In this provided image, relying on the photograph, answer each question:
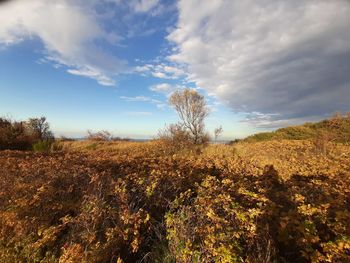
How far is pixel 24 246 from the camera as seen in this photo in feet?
11.7

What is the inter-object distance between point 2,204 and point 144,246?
2491 millimetres

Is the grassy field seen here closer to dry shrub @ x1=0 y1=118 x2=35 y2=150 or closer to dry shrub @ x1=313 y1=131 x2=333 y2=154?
dry shrub @ x1=313 y1=131 x2=333 y2=154

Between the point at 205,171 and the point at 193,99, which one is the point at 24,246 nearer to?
the point at 205,171

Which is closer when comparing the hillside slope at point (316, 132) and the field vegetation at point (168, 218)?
the field vegetation at point (168, 218)

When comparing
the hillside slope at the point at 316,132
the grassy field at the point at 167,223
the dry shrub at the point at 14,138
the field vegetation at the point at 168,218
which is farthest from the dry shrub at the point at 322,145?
the dry shrub at the point at 14,138

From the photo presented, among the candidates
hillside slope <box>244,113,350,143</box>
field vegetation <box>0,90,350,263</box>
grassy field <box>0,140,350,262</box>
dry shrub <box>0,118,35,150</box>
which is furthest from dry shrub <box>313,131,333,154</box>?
dry shrub <box>0,118,35,150</box>

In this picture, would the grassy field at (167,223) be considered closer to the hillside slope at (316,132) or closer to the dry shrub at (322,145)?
the dry shrub at (322,145)

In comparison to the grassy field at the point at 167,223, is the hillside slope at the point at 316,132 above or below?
above

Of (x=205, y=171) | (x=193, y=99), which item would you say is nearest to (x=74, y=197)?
(x=205, y=171)

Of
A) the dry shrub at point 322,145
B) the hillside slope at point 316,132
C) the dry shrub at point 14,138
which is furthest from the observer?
the hillside slope at point 316,132

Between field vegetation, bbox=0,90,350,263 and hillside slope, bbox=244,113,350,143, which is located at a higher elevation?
hillside slope, bbox=244,113,350,143

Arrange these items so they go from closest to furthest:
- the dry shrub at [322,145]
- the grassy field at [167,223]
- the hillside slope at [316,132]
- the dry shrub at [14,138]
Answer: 1. the grassy field at [167,223]
2. the dry shrub at [322,145]
3. the dry shrub at [14,138]
4. the hillside slope at [316,132]

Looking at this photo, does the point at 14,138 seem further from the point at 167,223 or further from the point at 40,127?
the point at 167,223

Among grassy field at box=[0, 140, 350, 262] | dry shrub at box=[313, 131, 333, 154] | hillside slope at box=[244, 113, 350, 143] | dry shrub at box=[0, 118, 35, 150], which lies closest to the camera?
grassy field at box=[0, 140, 350, 262]
